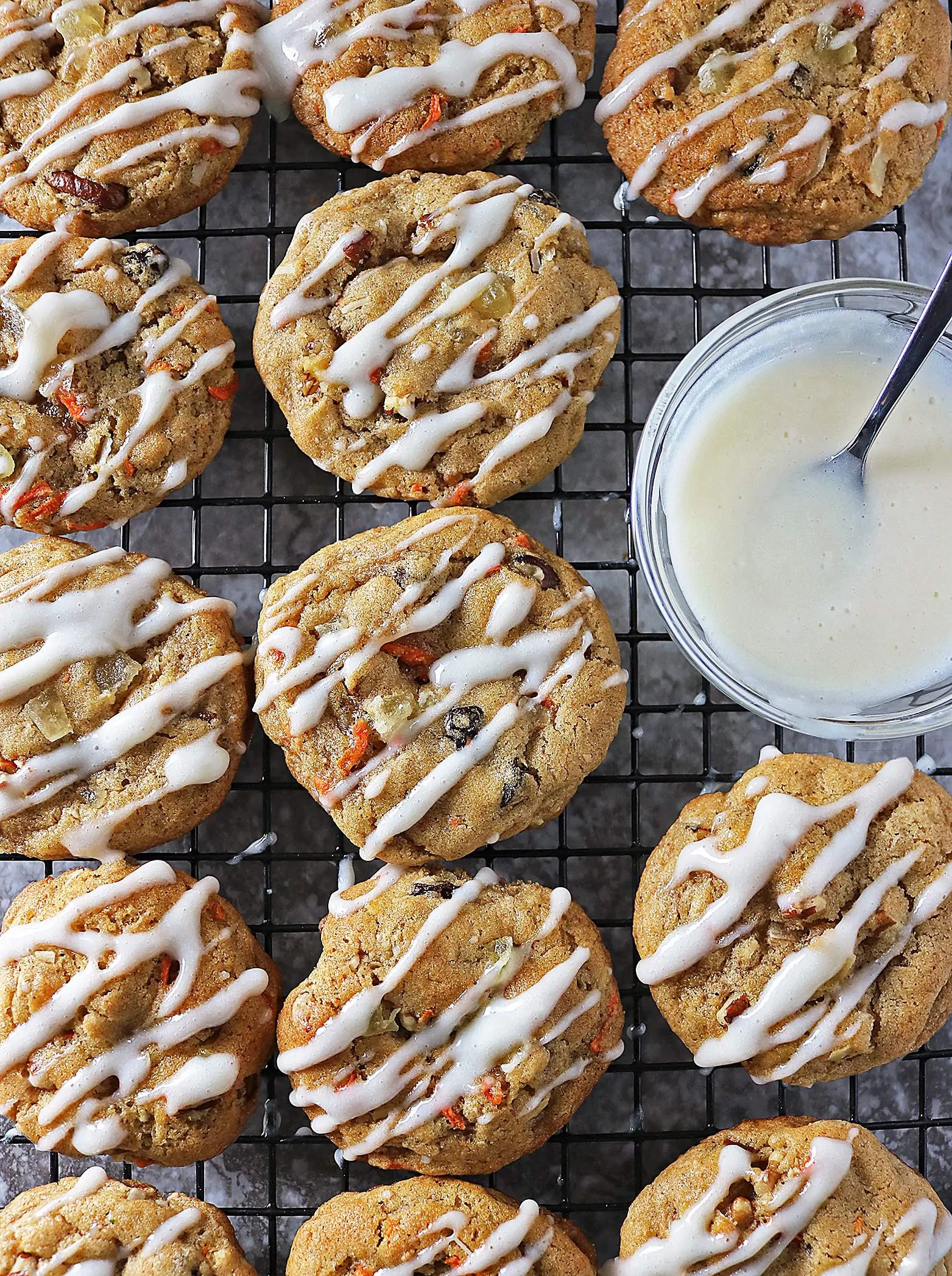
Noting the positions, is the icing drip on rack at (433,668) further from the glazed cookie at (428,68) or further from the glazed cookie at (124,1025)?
the glazed cookie at (428,68)

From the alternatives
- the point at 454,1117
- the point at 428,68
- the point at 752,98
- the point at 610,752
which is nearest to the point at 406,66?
the point at 428,68

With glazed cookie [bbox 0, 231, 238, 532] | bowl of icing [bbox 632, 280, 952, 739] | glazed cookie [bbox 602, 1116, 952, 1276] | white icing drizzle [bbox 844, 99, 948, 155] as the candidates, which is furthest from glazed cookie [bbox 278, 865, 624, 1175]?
white icing drizzle [bbox 844, 99, 948, 155]

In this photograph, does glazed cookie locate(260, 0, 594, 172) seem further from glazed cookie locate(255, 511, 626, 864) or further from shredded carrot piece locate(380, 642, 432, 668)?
shredded carrot piece locate(380, 642, 432, 668)

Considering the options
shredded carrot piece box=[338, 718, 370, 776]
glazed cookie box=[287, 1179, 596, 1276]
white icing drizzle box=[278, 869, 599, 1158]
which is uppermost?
shredded carrot piece box=[338, 718, 370, 776]

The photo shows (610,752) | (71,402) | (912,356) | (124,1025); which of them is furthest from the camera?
(610,752)

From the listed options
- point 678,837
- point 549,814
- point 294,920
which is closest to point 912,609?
point 678,837

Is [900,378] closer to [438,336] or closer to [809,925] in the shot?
[438,336]
